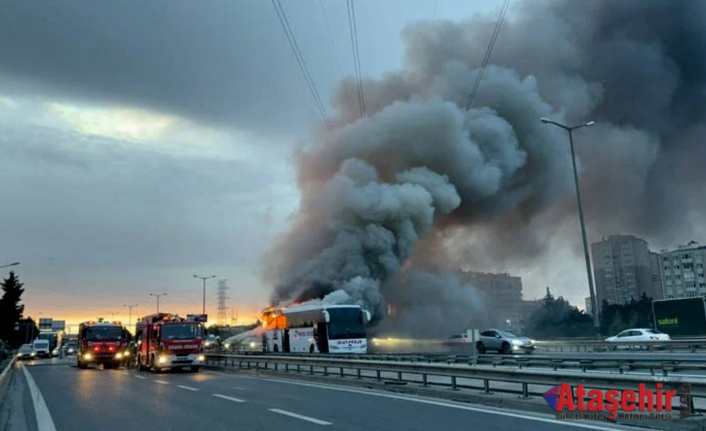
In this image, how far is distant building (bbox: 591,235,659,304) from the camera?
308 feet

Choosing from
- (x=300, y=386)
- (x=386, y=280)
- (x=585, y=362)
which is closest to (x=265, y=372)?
(x=300, y=386)

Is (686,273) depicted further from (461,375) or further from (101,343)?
(461,375)

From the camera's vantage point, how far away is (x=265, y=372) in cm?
2342

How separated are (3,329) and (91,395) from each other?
256 feet

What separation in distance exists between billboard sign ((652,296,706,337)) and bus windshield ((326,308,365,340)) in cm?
2051

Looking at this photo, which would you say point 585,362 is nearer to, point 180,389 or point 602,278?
point 180,389

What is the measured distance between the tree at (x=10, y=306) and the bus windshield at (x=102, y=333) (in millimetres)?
59201

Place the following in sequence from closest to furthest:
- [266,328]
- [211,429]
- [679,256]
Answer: [211,429] < [266,328] < [679,256]

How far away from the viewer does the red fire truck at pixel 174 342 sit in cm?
2402

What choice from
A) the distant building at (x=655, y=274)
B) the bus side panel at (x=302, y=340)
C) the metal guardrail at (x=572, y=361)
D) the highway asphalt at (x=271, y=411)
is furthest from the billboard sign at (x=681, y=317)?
the distant building at (x=655, y=274)

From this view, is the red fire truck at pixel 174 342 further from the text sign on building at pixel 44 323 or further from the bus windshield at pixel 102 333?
the text sign on building at pixel 44 323

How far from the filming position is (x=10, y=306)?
90125 mm

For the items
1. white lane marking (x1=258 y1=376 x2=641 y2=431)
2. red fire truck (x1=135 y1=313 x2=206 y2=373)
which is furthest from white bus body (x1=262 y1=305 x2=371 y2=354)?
white lane marking (x1=258 y1=376 x2=641 y2=431)

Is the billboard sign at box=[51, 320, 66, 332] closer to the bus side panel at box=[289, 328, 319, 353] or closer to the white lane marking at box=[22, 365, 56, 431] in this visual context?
the bus side panel at box=[289, 328, 319, 353]
